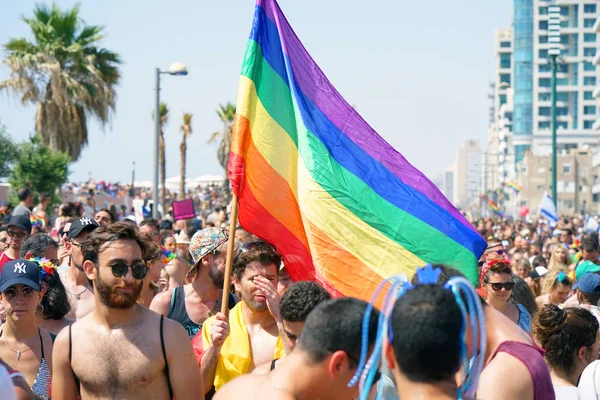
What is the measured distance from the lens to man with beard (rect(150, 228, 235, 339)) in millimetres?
6406

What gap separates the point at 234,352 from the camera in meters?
5.36

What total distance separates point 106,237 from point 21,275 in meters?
1.17

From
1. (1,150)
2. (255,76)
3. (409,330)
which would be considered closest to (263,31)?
(255,76)

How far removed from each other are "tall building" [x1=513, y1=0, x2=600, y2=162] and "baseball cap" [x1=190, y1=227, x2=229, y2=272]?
445 feet

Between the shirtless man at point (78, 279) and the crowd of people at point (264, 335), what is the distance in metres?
0.01

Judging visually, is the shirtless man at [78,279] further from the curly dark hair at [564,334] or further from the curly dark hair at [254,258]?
the curly dark hair at [564,334]

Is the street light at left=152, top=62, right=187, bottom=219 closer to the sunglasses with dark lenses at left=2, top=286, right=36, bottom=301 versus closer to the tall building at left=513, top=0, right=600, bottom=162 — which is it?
the sunglasses with dark lenses at left=2, top=286, right=36, bottom=301

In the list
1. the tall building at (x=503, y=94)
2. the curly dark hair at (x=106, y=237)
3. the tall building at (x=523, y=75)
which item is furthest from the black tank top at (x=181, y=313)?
the tall building at (x=503, y=94)

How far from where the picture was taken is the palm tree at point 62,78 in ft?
94.1

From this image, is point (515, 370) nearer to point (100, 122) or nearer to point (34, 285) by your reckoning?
point (34, 285)

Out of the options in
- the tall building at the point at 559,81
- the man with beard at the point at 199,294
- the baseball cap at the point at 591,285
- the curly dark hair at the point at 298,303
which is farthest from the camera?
the tall building at the point at 559,81

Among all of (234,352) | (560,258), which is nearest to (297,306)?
(234,352)

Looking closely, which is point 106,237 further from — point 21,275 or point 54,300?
point 54,300

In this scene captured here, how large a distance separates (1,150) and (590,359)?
3903cm
